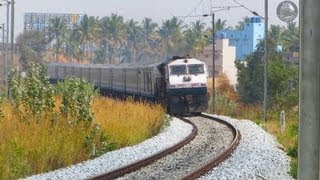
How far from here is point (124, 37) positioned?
127 m

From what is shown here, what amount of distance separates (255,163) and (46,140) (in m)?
4.70

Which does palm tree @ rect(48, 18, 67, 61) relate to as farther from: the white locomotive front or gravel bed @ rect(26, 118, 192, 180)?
gravel bed @ rect(26, 118, 192, 180)

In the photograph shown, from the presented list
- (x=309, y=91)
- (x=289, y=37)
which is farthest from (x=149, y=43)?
(x=309, y=91)

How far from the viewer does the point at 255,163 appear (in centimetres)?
1347

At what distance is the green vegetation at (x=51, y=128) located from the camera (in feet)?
42.8

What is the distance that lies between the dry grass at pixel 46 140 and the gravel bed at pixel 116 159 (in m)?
0.51

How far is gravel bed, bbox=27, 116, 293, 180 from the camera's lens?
11781 millimetres

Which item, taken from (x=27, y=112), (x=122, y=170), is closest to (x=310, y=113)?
(x=122, y=170)

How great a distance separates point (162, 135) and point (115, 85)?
22437mm

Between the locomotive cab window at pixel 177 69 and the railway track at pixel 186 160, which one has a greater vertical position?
the locomotive cab window at pixel 177 69

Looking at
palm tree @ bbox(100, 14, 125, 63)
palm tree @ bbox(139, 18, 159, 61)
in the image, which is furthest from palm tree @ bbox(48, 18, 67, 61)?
palm tree @ bbox(139, 18, 159, 61)

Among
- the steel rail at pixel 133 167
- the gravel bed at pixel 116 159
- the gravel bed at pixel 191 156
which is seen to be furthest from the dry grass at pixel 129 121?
the steel rail at pixel 133 167

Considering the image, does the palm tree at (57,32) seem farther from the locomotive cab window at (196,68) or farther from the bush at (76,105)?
the bush at (76,105)

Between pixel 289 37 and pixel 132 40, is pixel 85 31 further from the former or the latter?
pixel 289 37
